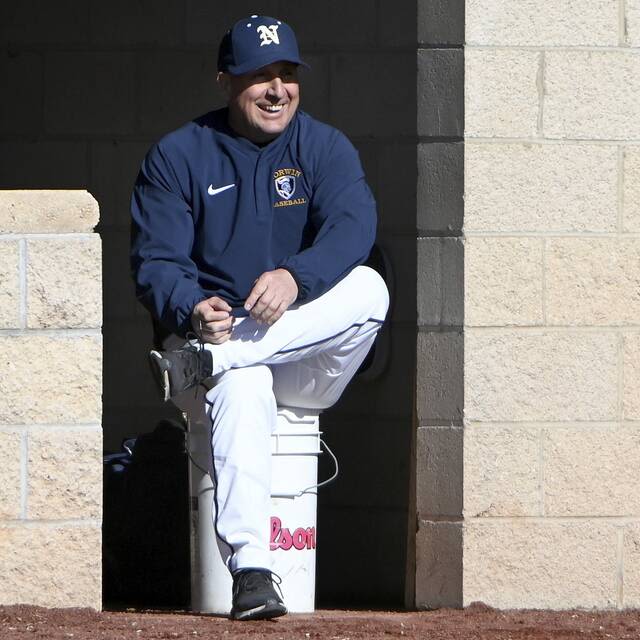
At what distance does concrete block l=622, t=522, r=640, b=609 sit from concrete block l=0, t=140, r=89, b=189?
8.13 ft

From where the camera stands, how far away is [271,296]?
168 inches

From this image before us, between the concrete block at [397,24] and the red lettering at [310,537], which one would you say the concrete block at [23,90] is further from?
the red lettering at [310,537]

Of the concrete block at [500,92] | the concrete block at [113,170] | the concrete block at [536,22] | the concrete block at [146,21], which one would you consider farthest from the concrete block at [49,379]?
the concrete block at [146,21]

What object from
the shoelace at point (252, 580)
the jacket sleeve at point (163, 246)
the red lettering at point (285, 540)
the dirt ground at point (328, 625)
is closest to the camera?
the dirt ground at point (328, 625)

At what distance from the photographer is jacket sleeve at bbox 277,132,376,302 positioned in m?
4.38

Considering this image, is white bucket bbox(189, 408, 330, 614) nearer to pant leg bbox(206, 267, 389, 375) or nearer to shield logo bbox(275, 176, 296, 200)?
pant leg bbox(206, 267, 389, 375)

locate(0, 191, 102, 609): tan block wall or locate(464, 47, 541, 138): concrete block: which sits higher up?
locate(464, 47, 541, 138): concrete block

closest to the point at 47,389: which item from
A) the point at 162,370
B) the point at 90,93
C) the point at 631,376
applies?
the point at 162,370

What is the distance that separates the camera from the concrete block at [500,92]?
470 cm

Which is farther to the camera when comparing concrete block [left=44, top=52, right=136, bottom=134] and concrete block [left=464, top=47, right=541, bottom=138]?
concrete block [left=44, top=52, right=136, bottom=134]

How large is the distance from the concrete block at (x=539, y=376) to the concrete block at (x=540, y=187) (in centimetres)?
31

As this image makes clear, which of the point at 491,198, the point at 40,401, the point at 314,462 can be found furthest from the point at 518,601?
the point at 40,401

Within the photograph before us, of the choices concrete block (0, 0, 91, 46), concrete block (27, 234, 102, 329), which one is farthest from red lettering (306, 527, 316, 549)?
concrete block (0, 0, 91, 46)

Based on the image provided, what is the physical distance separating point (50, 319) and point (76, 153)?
6.19ft
